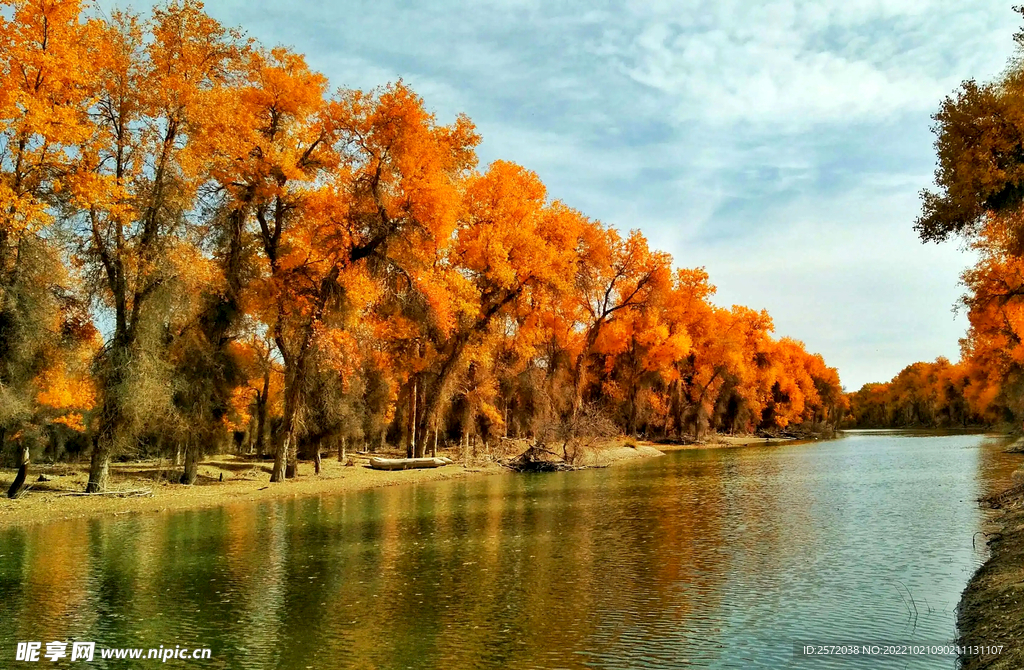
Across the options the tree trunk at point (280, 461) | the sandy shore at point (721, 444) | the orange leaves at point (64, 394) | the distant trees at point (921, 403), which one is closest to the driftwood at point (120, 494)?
the orange leaves at point (64, 394)

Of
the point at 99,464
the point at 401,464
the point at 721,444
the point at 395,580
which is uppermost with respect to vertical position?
the point at 99,464

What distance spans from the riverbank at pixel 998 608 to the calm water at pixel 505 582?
30cm

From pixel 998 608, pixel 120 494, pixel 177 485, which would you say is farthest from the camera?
pixel 177 485

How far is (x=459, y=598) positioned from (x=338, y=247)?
21.4 meters

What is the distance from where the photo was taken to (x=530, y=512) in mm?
23844

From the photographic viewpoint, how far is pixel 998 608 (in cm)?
1012

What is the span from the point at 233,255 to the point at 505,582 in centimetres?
2142

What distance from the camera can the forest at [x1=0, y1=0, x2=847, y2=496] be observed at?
75.4 feet

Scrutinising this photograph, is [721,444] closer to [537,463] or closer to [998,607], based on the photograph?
[537,463]

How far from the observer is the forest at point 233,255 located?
2297cm

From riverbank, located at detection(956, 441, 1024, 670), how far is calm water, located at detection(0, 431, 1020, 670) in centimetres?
30

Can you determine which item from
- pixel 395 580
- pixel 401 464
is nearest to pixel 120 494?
pixel 395 580

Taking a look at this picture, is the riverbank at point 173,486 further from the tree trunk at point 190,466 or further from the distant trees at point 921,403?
the distant trees at point 921,403

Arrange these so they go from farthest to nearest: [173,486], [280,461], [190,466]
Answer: [280,461] → [190,466] → [173,486]
